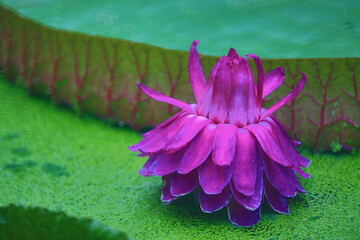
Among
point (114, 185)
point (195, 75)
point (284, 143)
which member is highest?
point (195, 75)

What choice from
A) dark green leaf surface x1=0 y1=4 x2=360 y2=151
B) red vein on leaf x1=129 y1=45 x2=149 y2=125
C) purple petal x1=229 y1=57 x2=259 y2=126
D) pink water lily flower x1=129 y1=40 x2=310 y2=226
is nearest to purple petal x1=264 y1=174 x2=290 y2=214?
pink water lily flower x1=129 y1=40 x2=310 y2=226

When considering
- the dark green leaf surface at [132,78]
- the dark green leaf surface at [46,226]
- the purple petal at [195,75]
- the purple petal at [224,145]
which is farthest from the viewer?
the dark green leaf surface at [132,78]

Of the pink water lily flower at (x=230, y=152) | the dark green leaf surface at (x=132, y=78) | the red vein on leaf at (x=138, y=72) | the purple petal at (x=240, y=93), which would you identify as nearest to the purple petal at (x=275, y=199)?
the pink water lily flower at (x=230, y=152)

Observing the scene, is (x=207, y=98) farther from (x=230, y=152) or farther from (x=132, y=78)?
(x=132, y=78)

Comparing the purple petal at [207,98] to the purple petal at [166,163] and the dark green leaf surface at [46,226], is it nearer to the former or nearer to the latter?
the purple petal at [166,163]

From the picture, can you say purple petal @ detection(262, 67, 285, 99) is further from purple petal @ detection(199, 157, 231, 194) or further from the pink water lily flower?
purple petal @ detection(199, 157, 231, 194)

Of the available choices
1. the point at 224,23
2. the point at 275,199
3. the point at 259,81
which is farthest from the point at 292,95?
the point at 224,23
